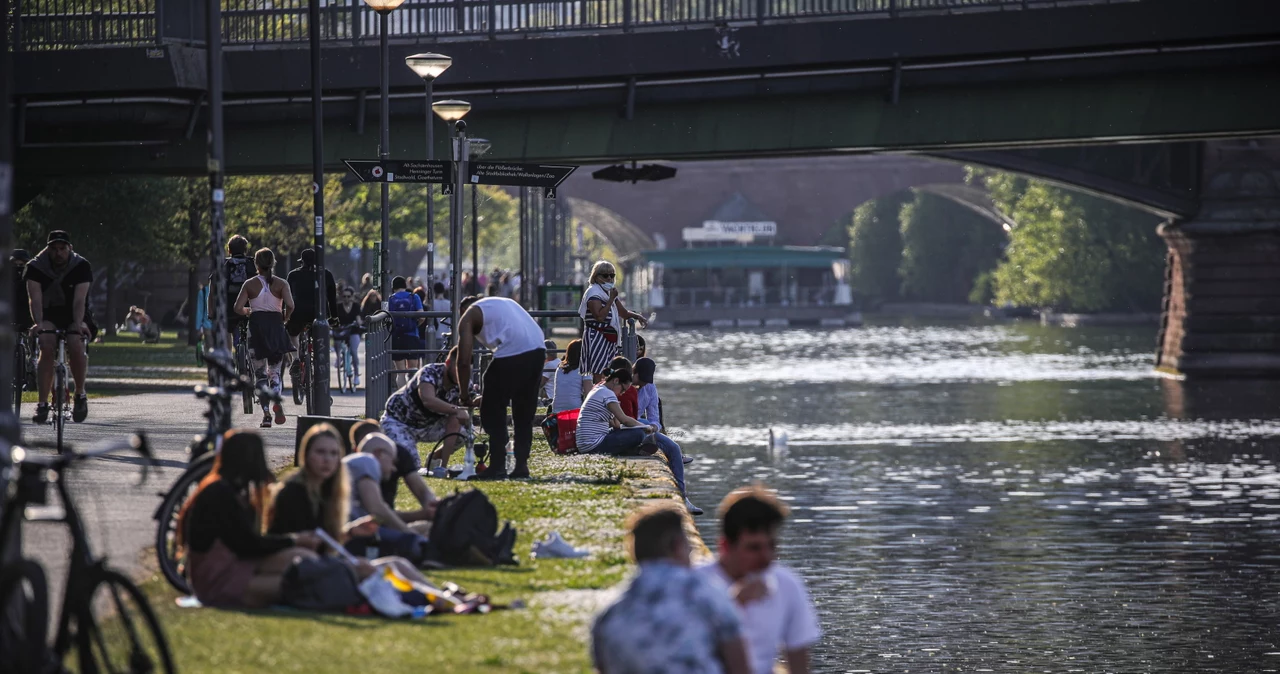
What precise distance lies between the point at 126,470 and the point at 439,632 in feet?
22.9

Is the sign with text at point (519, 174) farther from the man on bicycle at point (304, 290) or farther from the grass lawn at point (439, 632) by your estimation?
the grass lawn at point (439, 632)

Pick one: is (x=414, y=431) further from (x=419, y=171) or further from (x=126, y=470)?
(x=419, y=171)

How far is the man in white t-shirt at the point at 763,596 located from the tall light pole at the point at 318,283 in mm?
11429

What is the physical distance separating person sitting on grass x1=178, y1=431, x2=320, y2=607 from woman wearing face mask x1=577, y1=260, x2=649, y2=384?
409 inches

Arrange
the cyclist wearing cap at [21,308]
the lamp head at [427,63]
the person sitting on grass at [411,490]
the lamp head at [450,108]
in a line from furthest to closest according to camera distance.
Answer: the lamp head at [450,108], the lamp head at [427,63], the cyclist wearing cap at [21,308], the person sitting on grass at [411,490]

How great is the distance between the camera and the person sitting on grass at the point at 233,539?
9.06 metres

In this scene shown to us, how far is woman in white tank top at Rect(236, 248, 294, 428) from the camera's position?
1941 cm

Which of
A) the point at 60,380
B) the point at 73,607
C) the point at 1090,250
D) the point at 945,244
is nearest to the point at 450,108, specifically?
the point at 60,380

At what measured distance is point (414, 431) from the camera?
50.5 feet

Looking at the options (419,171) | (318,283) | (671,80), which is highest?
(671,80)

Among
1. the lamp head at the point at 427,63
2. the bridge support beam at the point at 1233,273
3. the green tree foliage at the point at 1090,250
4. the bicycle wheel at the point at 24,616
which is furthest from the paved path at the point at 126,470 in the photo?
the green tree foliage at the point at 1090,250

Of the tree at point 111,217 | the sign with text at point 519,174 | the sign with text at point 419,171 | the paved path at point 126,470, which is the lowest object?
the paved path at point 126,470

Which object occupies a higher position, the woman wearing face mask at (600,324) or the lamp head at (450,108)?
the lamp head at (450,108)

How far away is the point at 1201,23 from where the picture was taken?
26.3 m
